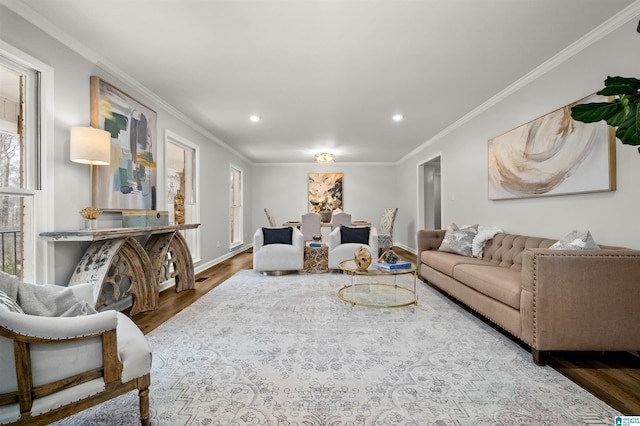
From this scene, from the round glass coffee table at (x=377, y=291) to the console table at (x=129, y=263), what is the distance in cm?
204

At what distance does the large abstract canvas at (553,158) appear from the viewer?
244 centimetres

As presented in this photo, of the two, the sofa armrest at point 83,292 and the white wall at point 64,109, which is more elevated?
the white wall at point 64,109

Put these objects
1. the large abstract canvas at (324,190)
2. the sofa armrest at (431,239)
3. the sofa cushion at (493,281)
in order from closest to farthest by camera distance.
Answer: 1. the sofa cushion at (493,281)
2. the sofa armrest at (431,239)
3. the large abstract canvas at (324,190)

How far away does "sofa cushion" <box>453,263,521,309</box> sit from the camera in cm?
224

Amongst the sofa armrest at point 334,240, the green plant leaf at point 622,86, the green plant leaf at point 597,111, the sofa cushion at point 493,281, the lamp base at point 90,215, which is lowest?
the sofa cushion at point 493,281

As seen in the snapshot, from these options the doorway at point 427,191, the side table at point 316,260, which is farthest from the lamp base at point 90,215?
the doorway at point 427,191

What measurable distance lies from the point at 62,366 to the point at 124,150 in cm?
261

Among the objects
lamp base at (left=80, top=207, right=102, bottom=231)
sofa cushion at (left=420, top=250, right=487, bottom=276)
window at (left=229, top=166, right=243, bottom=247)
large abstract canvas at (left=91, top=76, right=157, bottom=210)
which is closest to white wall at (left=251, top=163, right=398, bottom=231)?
window at (left=229, top=166, right=243, bottom=247)

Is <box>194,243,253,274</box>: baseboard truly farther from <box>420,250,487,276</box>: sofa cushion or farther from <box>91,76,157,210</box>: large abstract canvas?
<box>420,250,487,276</box>: sofa cushion

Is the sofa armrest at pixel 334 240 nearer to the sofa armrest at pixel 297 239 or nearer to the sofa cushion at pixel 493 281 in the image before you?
the sofa armrest at pixel 297 239

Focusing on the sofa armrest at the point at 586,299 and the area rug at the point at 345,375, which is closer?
the area rug at the point at 345,375

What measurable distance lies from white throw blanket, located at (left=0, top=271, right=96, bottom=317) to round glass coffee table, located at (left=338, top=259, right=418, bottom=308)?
2296 millimetres

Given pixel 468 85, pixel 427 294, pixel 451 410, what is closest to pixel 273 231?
pixel 427 294

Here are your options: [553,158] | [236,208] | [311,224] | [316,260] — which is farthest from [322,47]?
[236,208]
